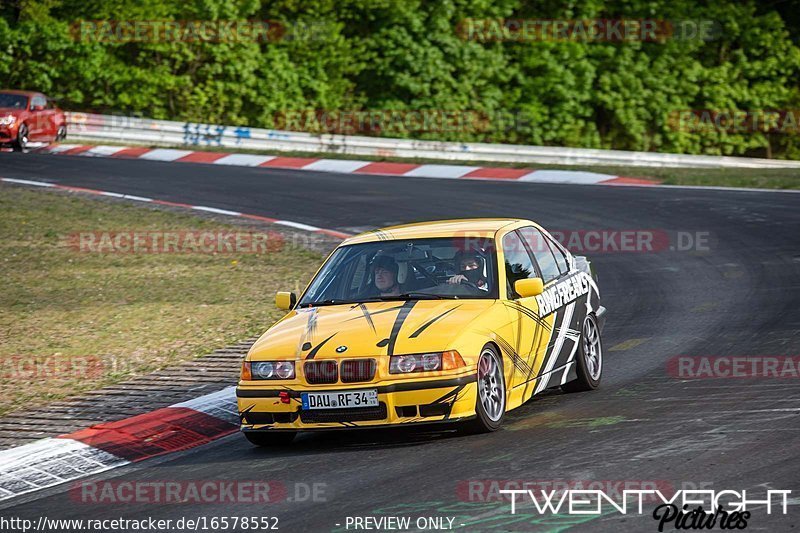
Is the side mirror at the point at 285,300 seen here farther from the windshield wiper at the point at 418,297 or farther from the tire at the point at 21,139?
the tire at the point at 21,139

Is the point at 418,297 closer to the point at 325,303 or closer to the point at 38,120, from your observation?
the point at 325,303

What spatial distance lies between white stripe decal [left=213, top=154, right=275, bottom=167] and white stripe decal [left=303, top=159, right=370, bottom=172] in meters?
1.24


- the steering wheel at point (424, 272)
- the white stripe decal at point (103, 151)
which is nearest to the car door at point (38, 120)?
the white stripe decal at point (103, 151)

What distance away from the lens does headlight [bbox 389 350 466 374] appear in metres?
7.90

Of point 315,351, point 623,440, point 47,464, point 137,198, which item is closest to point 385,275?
point 315,351

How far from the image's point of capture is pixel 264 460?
7980mm

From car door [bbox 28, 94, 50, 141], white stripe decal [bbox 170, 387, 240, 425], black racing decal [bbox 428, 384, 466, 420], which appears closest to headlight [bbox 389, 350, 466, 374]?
black racing decal [bbox 428, 384, 466, 420]

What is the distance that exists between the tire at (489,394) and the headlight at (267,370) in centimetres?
118

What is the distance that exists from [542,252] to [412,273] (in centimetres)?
128

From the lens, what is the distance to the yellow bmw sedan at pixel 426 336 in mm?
7902

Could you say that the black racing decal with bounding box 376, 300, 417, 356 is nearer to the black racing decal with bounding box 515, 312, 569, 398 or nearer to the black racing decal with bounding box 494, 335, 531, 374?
the black racing decal with bounding box 494, 335, 531, 374

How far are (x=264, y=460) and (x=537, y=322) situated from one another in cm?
226

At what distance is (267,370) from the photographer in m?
8.17

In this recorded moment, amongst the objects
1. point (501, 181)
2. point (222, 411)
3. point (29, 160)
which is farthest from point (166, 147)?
point (222, 411)
